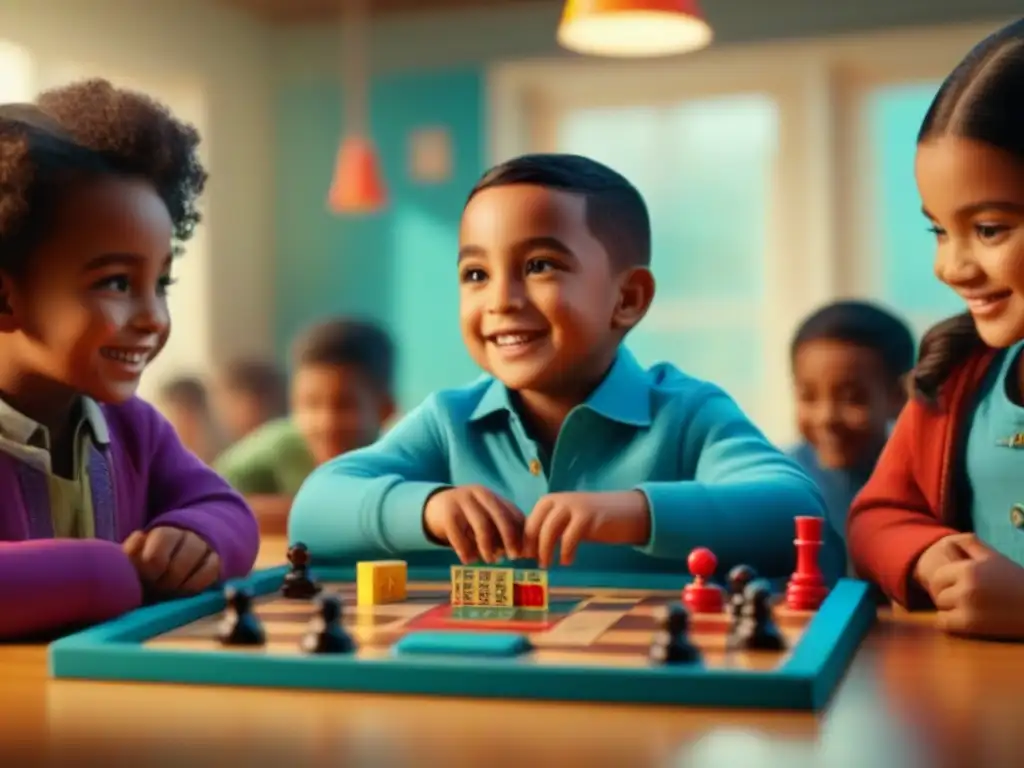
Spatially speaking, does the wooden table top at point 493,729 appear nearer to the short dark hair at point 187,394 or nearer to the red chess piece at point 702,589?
the red chess piece at point 702,589

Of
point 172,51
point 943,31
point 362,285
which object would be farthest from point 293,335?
point 943,31

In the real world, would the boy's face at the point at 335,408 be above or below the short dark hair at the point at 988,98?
below

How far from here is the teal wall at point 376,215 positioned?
177 inches

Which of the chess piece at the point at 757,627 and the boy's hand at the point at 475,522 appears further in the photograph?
the boy's hand at the point at 475,522

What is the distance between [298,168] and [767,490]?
12.2 ft

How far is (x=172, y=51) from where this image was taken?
387 centimetres

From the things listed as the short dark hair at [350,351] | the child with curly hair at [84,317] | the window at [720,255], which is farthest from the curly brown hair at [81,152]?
the window at [720,255]

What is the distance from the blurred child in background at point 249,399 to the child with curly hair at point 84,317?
230cm

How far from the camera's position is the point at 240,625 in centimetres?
81

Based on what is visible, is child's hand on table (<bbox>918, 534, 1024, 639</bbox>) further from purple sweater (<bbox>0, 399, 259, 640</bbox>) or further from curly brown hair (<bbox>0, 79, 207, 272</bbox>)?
curly brown hair (<bbox>0, 79, 207, 272</bbox>)

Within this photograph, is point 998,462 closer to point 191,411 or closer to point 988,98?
point 988,98

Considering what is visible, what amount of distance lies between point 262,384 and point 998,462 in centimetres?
269

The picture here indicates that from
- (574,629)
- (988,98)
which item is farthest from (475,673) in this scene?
(988,98)

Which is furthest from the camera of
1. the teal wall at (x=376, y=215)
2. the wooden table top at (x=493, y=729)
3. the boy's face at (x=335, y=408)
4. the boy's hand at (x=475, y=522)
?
the teal wall at (x=376, y=215)
